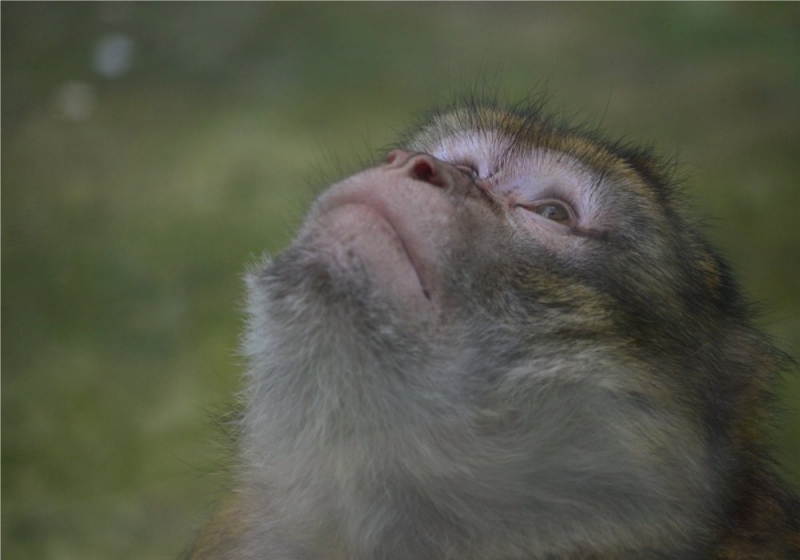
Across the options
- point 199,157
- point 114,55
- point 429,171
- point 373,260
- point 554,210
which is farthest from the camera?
point 114,55

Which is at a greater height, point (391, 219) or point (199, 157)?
point (199, 157)

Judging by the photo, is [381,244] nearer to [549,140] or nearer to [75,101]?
[549,140]

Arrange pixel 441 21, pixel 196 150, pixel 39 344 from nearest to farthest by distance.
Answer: pixel 39 344, pixel 196 150, pixel 441 21

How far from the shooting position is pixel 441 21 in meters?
7.61

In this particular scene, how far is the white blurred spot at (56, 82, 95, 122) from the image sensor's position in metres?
7.28

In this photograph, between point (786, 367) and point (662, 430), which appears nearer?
point (662, 430)

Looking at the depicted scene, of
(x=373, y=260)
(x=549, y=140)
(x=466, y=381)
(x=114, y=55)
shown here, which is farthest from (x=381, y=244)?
(x=114, y=55)

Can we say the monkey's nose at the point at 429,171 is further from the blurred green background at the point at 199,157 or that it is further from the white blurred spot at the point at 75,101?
the white blurred spot at the point at 75,101

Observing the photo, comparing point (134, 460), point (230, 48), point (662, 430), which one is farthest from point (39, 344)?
point (662, 430)

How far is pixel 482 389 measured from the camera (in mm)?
2316

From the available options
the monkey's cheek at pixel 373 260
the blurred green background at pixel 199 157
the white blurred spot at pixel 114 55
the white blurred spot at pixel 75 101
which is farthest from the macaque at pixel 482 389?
the white blurred spot at pixel 114 55

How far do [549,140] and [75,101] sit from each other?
5286 millimetres

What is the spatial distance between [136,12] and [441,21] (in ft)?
7.48

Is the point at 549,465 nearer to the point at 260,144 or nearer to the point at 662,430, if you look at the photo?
the point at 662,430
